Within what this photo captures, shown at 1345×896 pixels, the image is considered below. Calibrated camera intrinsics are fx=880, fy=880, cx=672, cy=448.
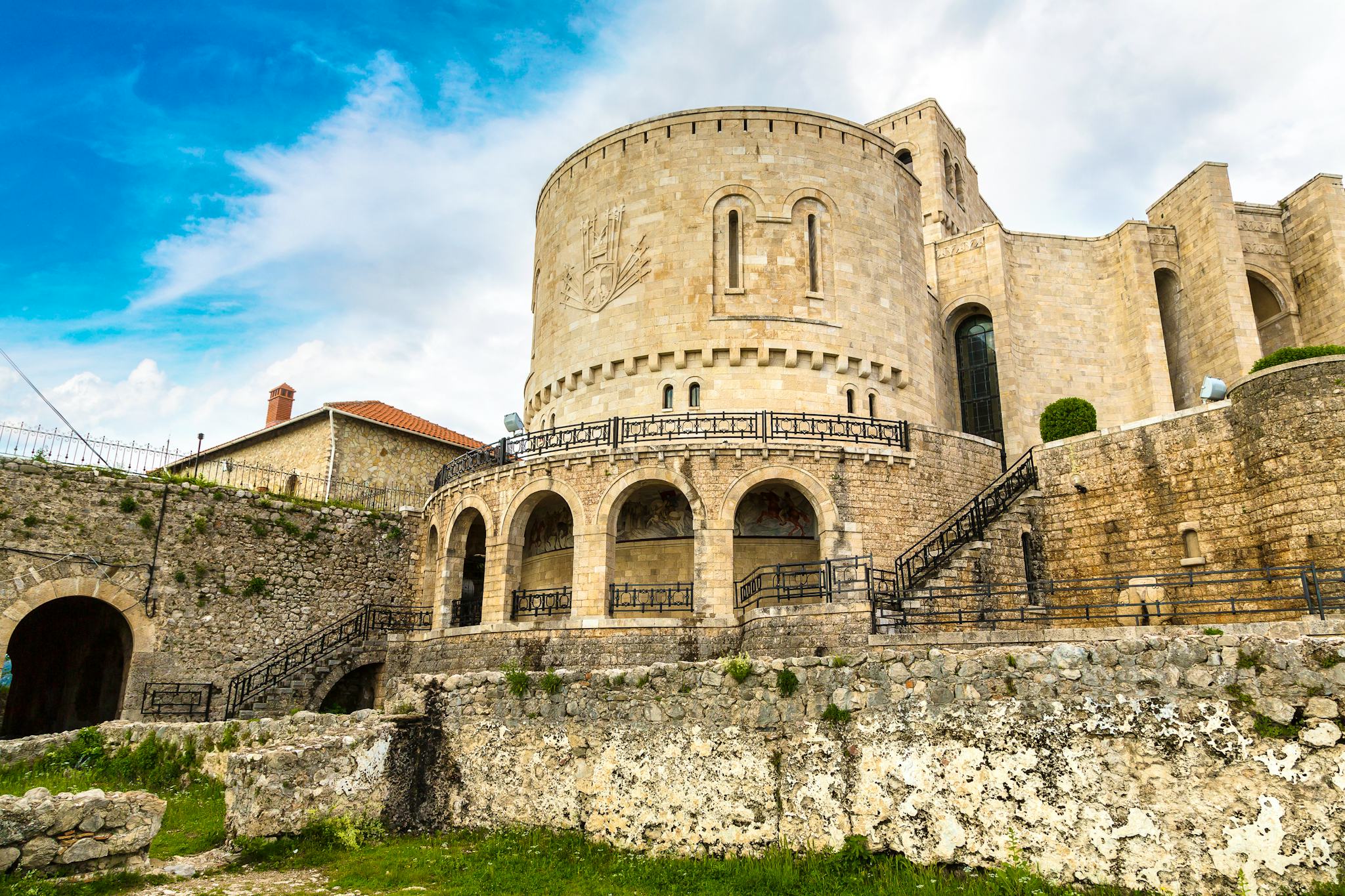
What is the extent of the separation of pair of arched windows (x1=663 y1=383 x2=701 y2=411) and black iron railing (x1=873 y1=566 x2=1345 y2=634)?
8.88 metres

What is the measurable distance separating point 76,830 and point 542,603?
589 inches

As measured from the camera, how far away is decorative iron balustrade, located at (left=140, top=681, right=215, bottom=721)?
68.0ft

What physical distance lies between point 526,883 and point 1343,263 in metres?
29.7

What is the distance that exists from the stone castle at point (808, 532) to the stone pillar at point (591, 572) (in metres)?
0.09

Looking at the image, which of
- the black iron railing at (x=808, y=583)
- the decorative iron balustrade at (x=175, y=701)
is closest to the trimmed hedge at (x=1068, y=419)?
the black iron railing at (x=808, y=583)

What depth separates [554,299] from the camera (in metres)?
28.2

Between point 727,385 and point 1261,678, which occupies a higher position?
point 727,385

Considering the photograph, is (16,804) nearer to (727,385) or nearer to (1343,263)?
(727,385)

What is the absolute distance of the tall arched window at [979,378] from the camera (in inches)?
1150

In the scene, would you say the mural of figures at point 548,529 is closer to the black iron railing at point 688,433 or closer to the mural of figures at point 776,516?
the black iron railing at point 688,433

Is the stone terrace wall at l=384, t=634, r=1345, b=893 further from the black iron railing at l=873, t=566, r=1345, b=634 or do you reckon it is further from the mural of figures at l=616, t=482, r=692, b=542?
the mural of figures at l=616, t=482, r=692, b=542

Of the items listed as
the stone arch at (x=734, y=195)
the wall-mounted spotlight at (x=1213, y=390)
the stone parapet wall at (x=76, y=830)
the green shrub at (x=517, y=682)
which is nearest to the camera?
the stone parapet wall at (x=76, y=830)

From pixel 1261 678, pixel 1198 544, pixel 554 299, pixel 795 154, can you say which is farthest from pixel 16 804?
pixel 795 154

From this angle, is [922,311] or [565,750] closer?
[565,750]
